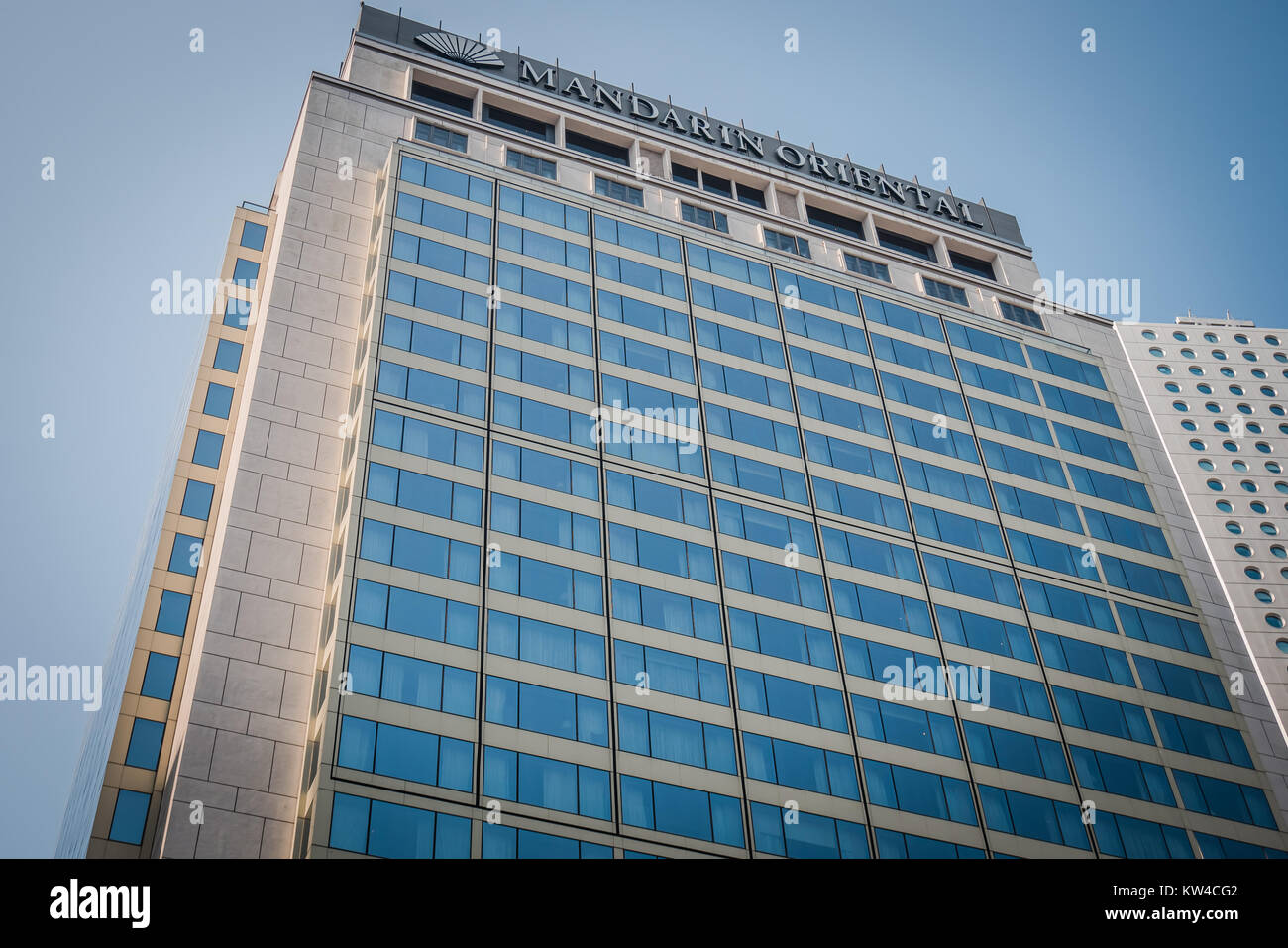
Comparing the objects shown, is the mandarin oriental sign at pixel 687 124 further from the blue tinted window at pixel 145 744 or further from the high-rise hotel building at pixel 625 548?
the blue tinted window at pixel 145 744

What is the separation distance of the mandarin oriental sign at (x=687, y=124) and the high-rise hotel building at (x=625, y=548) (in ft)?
1.68

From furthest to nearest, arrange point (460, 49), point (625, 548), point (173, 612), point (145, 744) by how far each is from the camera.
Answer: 1. point (460, 49)
2. point (625, 548)
3. point (173, 612)
4. point (145, 744)

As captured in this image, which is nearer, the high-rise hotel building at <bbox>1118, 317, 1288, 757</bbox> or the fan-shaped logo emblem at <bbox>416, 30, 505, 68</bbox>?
the fan-shaped logo emblem at <bbox>416, 30, 505, 68</bbox>

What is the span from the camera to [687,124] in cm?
8412

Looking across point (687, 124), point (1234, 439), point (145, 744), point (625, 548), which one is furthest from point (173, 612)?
point (1234, 439)

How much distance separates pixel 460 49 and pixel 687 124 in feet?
50.7

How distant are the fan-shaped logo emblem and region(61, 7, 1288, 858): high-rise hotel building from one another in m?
0.27

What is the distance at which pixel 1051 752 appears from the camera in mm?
56344

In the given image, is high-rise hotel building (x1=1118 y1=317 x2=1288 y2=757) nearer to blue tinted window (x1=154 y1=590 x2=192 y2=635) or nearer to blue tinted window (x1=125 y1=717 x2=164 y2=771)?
blue tinted window (x1=154 y1=590 x2=192 y2=635)

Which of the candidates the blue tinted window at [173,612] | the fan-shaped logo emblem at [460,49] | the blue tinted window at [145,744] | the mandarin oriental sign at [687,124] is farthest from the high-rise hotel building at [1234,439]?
the blue tinted window at [145,744]

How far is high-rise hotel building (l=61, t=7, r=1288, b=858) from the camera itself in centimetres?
4541

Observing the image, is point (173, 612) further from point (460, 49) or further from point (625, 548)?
point (460, 49)

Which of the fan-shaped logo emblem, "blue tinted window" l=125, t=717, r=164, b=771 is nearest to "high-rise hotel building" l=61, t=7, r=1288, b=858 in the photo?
"blue tinted window" l=125, t=717, r=164, b=771

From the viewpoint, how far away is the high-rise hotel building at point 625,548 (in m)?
45.4
